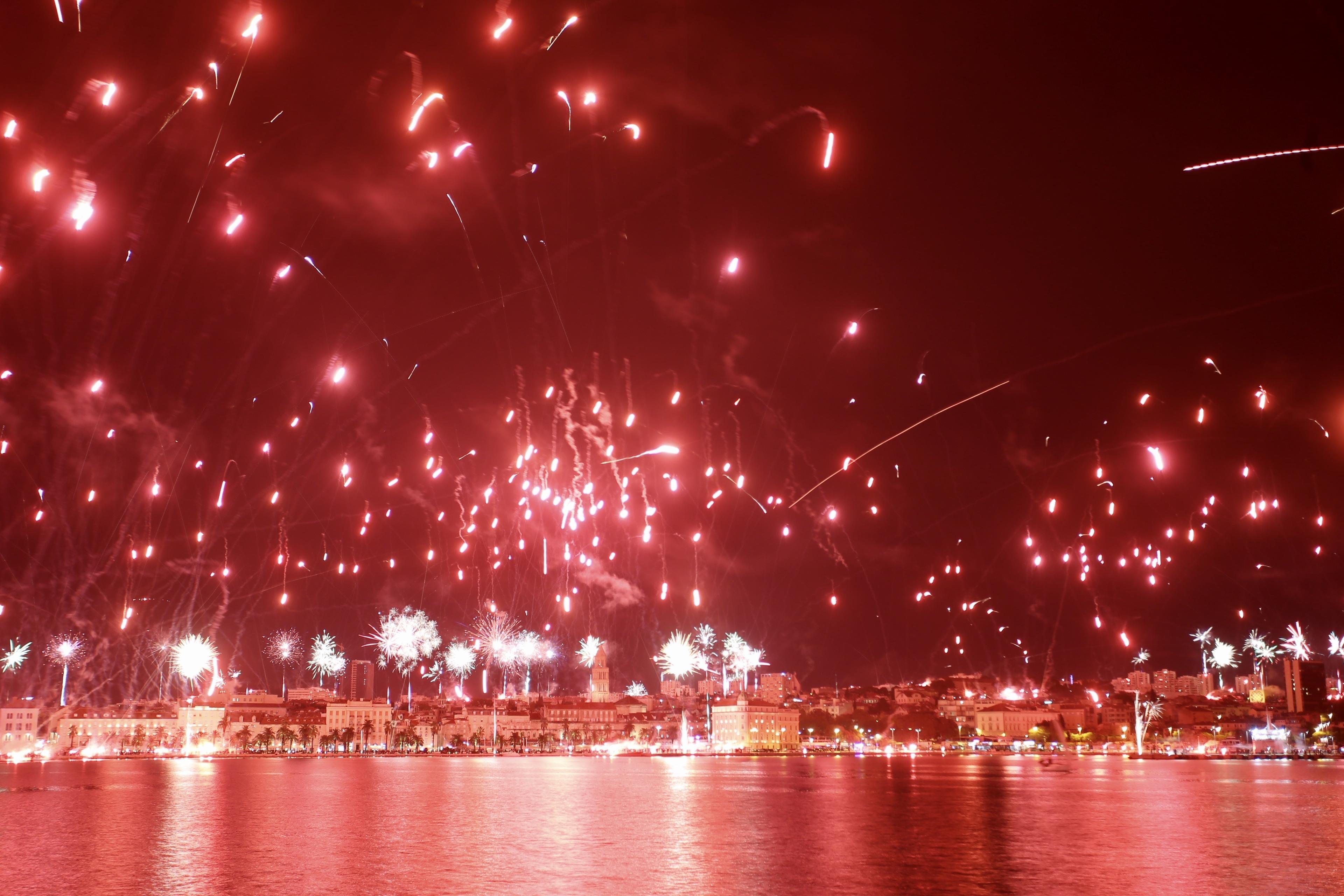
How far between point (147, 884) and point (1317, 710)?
15143 centimetres

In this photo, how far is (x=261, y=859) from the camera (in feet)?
74.7

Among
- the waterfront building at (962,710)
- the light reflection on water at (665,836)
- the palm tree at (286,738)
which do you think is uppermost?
the light reflection on water at (665,836)

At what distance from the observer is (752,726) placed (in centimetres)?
14550

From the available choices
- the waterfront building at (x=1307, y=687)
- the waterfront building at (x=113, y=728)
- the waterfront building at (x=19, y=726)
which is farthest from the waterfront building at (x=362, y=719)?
the waterfront building at (x=1307, y=687)

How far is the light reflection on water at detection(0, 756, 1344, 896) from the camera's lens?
19.8m

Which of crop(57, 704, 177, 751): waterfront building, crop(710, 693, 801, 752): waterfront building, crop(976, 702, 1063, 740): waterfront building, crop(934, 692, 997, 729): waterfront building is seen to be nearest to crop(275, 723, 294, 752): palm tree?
crop(57, 704, 177, 751): waterfront building

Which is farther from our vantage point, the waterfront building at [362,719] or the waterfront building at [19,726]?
the waterfront building at [362,719]

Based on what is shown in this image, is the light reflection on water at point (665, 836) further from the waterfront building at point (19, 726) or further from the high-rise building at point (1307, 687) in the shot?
the high-rise building at point (1307, 687)

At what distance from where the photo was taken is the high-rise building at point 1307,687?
139m

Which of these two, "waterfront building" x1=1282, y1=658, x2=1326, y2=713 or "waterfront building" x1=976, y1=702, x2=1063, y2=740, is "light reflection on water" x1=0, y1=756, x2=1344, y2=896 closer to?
"waterfront building" x1=1282, y1=658, x2=1326, y2=713

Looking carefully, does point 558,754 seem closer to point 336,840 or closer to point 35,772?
point 35,772

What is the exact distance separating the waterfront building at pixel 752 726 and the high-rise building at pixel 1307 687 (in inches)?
2545

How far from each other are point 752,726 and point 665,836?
122 metres

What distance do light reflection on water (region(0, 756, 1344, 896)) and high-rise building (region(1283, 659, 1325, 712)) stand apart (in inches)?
3856
